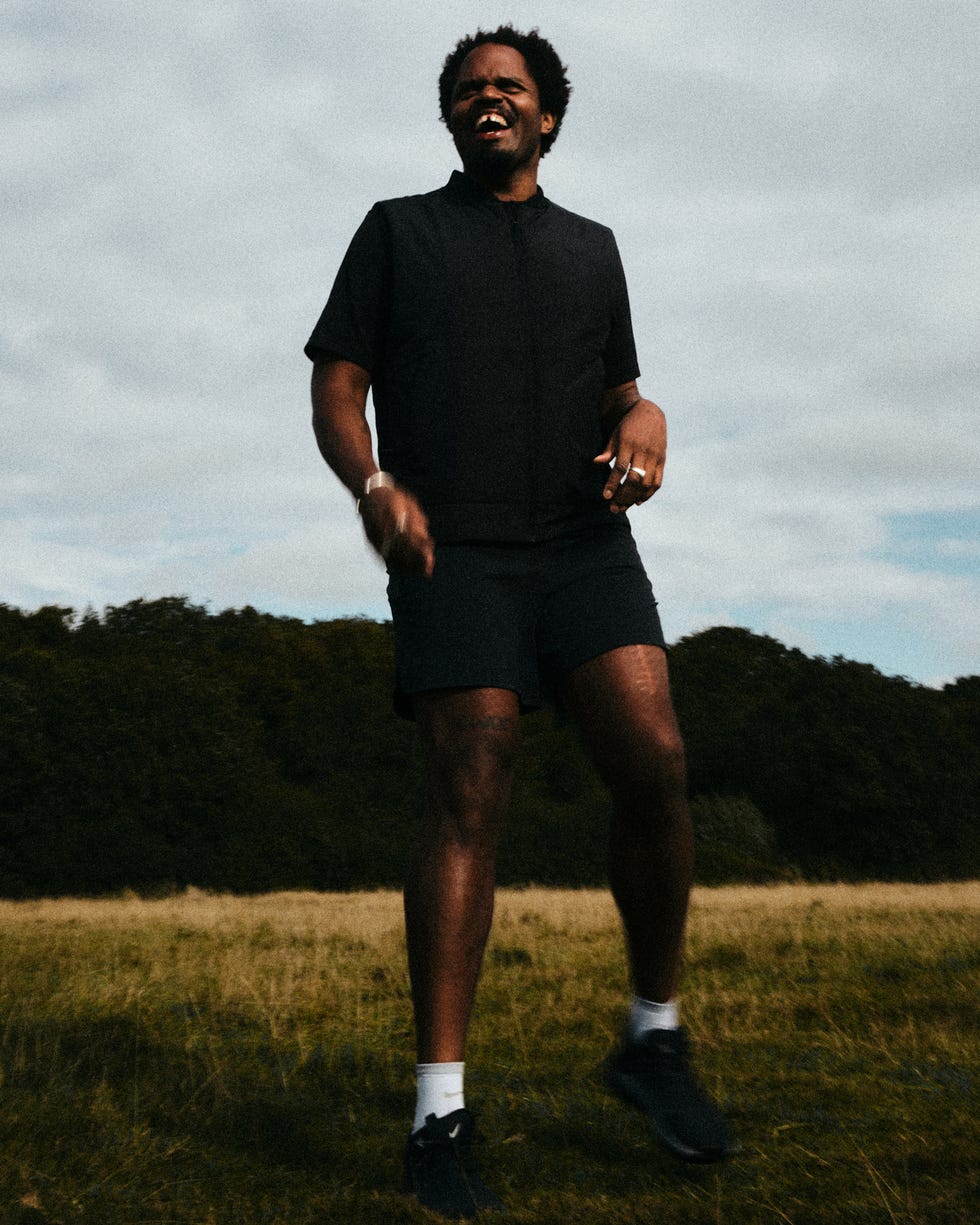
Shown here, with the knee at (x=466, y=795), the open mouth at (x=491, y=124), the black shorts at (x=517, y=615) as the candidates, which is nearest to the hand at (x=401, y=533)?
the black shorts at (x=517, y=615)

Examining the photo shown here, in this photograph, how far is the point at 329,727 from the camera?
57.1 metres

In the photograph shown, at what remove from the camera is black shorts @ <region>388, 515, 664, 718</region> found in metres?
2.87

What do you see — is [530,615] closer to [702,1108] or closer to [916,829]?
[702,1108]

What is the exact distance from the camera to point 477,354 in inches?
119

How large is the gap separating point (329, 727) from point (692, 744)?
14.8 m

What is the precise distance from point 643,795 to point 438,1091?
74cm

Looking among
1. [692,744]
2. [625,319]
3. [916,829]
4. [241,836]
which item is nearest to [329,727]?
[241,836]

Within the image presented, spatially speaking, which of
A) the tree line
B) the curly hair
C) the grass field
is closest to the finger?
the curly hair

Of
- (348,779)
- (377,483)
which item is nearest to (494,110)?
(377,483)

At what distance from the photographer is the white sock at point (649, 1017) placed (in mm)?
2975

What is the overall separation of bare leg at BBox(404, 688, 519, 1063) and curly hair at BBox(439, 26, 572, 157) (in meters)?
1.53

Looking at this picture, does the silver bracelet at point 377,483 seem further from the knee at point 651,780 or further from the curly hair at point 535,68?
the curly hair at point 535,68

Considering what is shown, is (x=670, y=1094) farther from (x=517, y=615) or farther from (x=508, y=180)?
(x=508, y=180)

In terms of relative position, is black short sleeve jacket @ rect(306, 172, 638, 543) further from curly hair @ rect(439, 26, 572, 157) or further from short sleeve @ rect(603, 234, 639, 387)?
Answer: curly hair @ rect(439, 26, 572, 157)
